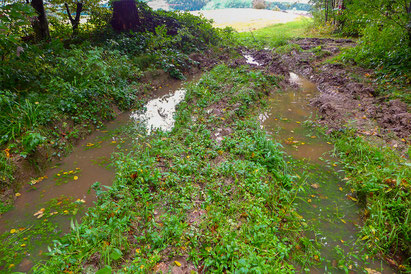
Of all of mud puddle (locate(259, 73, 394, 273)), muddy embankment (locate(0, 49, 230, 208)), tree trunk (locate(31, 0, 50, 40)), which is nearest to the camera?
mud puddle (locate(259, 73, 394, 273))

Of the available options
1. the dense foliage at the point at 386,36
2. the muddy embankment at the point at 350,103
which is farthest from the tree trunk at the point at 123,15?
the dense foliage at the point at 386,36

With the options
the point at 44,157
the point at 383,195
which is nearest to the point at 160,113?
the point at 44,157

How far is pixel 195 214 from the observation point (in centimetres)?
291

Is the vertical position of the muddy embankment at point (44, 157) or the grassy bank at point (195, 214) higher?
the muddy embankment at point (44, 157)

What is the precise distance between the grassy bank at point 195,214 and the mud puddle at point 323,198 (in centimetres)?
25

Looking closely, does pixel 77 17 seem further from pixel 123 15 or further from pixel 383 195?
pixel 383 195

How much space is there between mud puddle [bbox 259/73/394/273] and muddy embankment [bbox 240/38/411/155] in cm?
65

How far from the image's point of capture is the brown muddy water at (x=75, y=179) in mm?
2934

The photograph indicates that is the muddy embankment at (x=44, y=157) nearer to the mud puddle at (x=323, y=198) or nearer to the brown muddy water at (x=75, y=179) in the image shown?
the brown muddy water at (x=75, y=179)

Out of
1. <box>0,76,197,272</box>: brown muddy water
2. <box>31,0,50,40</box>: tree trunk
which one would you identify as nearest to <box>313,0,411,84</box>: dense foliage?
<box>0,76,197,272</box>: brown muddy water

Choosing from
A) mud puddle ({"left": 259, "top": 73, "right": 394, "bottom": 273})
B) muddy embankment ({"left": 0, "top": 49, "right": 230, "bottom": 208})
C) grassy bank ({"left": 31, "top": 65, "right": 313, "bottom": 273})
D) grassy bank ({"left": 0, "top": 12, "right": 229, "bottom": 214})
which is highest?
grassy bank ({"left": 0, "top": 12, "right": 229, "bottom": 214})

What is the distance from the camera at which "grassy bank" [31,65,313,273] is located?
2361 mm

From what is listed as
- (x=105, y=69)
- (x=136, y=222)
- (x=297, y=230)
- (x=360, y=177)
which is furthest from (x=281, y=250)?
(x=105, y=69)

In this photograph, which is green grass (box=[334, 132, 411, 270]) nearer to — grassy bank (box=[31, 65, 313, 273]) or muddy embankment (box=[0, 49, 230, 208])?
grassy bank (box=[31, 65, 313, 273])
